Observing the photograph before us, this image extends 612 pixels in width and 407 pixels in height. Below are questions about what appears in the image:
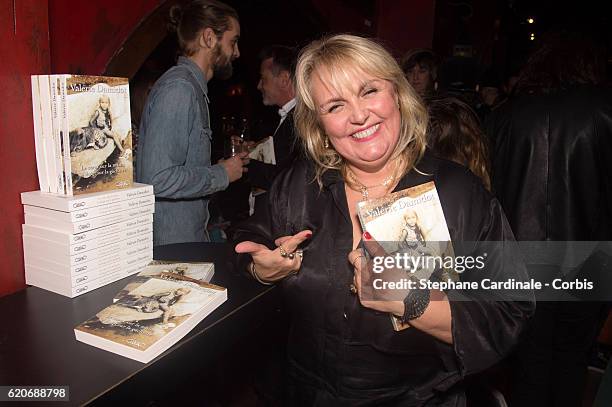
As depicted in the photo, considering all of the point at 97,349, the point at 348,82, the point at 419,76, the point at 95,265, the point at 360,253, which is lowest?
the point at 97,349

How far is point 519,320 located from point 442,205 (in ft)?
1.11

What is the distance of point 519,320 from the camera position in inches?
45.3

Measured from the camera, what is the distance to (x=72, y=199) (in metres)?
1.32

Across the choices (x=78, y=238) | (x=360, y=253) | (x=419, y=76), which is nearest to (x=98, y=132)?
(x=78, y=238)

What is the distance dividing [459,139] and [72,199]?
137 centimetres

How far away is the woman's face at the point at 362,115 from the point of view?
130 centimetres

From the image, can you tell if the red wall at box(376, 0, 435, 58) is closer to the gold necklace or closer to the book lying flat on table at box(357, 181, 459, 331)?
the gold necklace

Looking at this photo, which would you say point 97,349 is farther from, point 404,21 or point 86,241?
point 404,21

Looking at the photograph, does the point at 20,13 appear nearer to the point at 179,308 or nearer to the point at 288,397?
the point at 179,308

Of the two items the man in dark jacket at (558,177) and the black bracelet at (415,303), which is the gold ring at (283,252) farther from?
the man in dark jacket at (558,177)

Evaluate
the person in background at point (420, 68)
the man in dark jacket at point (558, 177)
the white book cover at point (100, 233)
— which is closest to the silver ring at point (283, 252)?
the white book cover at point (100, 233)

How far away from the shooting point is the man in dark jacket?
2014 millimetres

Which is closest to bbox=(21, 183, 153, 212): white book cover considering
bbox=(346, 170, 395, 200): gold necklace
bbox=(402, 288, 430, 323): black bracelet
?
bbox=(346, 170, 395, 200): gold necklace

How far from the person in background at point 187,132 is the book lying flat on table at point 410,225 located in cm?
116
